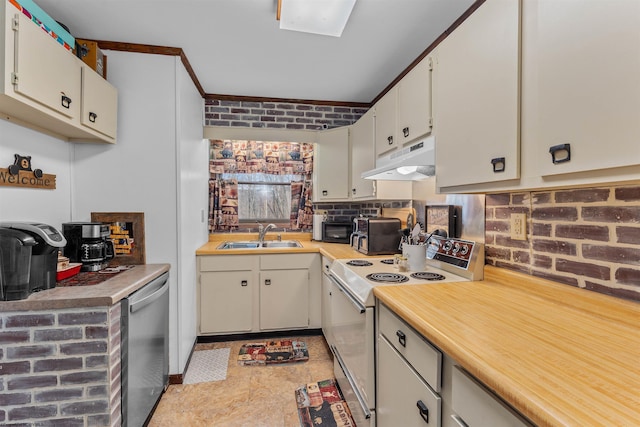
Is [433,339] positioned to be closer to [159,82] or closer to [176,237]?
[176,237]

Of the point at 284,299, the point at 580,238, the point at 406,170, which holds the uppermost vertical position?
the point at 406,170

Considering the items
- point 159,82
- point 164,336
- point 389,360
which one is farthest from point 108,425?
point 159,82

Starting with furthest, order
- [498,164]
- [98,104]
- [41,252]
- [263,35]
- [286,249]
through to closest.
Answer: [286,249], [263,35], [98,104], [41,252], [498,164]

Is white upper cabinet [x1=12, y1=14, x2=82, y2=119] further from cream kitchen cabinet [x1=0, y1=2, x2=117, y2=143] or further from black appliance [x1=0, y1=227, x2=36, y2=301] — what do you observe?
black appliance [x1=0, y1=227, x2=36, y2=301]

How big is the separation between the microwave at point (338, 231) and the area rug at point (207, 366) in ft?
4.70

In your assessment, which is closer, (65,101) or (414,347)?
(414,347)

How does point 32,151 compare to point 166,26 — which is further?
point 166,26

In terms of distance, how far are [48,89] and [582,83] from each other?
6.82 feet

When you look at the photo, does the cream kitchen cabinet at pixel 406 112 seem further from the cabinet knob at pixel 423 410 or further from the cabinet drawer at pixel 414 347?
the cabinet knob at pixel 423 410

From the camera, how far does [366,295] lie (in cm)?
151

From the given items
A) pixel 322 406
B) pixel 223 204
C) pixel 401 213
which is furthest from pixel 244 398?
pixel 223 204

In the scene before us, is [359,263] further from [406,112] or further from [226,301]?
[226,301]

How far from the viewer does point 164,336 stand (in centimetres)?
201

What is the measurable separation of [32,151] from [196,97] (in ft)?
4.52
